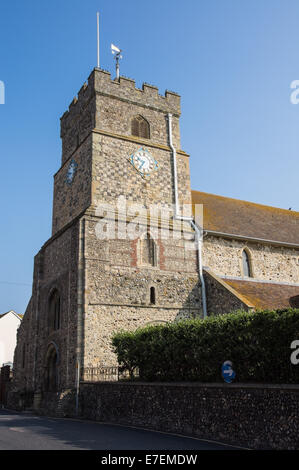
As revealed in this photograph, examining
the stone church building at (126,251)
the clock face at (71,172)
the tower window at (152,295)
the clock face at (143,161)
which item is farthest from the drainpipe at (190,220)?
the clock face at (71,172)

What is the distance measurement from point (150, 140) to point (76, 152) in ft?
13.6

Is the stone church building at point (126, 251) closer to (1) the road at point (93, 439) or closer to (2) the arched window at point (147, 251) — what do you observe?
(2) the arched window at point (147, 251)

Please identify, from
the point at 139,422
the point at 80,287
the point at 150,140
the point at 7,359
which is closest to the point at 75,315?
the point at 80,287

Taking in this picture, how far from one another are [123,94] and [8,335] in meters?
32.0

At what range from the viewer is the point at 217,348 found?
11969mm

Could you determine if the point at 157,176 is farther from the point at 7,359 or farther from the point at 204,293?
Answer: the point at 7,359

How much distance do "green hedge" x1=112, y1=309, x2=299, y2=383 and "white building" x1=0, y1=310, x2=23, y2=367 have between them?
33.1m

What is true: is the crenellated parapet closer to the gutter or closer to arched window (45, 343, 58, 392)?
the gutter

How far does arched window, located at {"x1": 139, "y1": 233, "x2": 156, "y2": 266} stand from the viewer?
2067 centimetres

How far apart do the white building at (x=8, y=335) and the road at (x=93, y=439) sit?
114 feet

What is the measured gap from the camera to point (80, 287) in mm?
18375

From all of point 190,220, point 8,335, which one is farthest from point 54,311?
point 8,335

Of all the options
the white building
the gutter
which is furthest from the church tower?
the white building

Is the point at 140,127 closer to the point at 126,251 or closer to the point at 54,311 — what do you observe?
the point at 126,251
